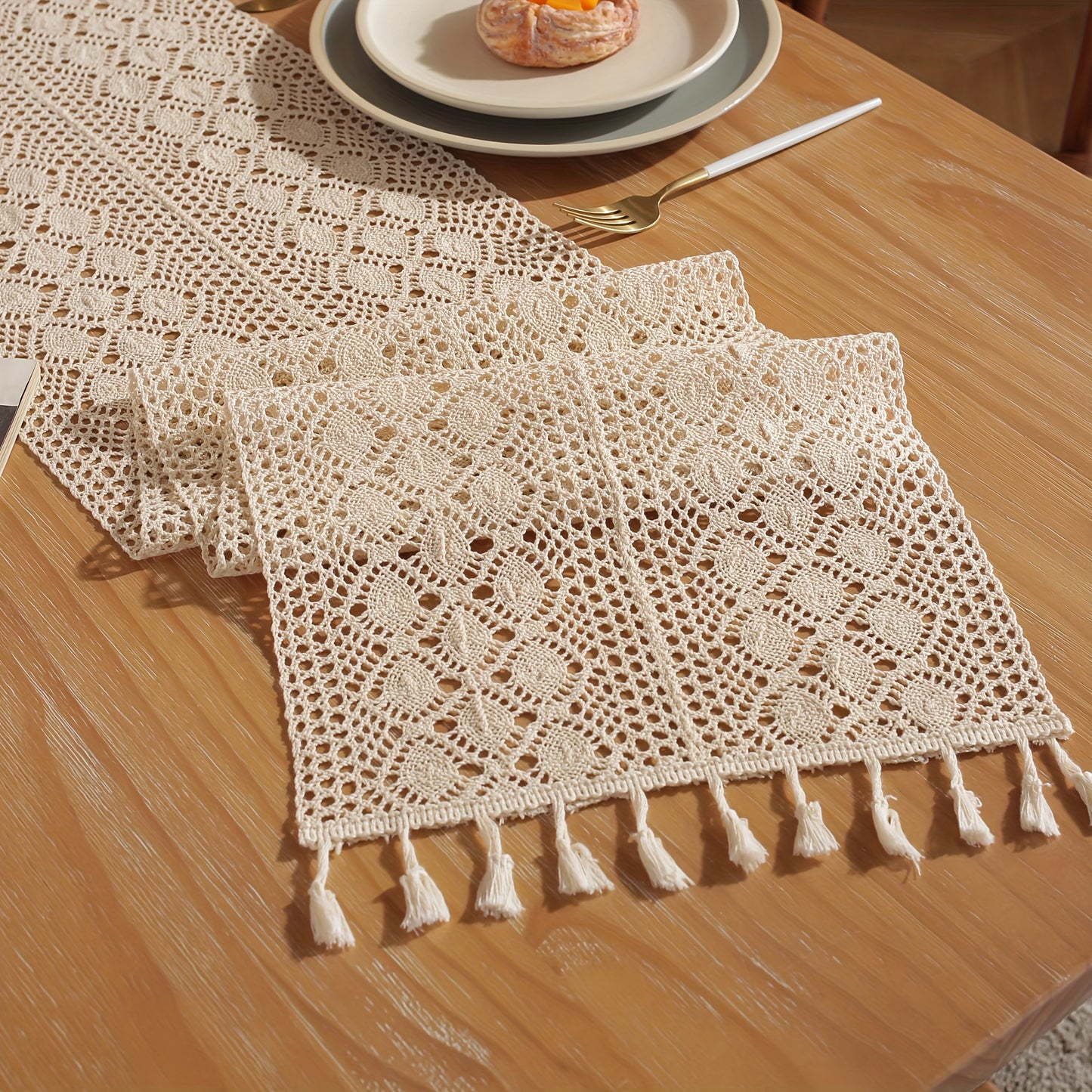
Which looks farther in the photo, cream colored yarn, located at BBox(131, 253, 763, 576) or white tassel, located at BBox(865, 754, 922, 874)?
cream colored yarn, located at BBox(131, 253, 763, 576)

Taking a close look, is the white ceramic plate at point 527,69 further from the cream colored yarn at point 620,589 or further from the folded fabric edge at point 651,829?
the folded fabric edge at point 651,829

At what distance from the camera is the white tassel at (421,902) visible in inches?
21.9

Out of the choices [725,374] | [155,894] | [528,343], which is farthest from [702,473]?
[155,894]

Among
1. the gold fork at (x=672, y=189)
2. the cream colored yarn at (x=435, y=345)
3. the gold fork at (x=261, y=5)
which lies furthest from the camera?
the gold fork at (x=261, y=5)

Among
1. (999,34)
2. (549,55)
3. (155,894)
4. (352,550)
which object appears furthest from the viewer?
(999,34)

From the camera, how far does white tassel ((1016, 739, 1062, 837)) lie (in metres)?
0.58

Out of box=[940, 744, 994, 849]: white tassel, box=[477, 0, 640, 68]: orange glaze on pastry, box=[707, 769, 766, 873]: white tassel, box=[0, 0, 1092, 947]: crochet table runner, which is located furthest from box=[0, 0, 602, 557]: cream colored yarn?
box=[940, 744, 994, 849]: white tassel

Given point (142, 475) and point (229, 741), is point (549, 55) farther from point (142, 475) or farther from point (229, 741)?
point (229, 741)

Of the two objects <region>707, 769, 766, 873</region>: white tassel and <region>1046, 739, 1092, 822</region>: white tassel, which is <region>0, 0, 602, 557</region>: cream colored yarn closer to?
<region>707, 769, 766, 873</region>: white tassel

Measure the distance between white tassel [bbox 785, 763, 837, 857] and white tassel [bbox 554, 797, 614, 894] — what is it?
11 centimetres

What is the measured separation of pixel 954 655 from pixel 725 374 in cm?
25

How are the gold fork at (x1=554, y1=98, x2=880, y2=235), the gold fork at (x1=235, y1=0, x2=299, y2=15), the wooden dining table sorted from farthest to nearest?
the gold fork at (x1=235, y1=0, x2=299, y2=15) → the gold fork at (x1=554, y1=98, x2=880, y2=235) → the wooden dining table

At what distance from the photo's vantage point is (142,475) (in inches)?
28.9

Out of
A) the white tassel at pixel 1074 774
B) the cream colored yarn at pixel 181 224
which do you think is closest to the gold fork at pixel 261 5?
the cream colored yarn at pixel 181 224
